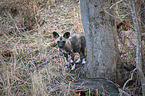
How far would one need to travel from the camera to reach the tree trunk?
3.08 metres

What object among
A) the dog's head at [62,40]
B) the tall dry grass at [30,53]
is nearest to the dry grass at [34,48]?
the tall dry grass at [30,53]

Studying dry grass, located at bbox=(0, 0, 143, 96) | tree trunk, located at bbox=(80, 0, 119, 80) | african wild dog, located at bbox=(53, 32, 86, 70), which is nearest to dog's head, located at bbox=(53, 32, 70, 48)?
african wild dog, located at bbox=(53, 32, 86, 70)

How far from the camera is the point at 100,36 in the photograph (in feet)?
10.3

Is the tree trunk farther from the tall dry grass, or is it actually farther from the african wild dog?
the african wild dog

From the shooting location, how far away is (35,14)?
6656 millimetres

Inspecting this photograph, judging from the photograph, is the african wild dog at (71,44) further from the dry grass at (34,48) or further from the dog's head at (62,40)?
the dry grass at (34,48)

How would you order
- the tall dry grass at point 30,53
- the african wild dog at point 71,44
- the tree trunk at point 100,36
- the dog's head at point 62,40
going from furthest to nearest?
1. the african wild dog at point 71,44
2. the dog's head at point 62,40
3. the tall dry grass at point 30,53
4. the tree trunk at point 100,36

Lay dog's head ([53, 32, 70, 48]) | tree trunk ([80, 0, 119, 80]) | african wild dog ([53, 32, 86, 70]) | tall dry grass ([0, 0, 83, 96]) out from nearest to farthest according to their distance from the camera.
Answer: tree trunk ([80, 0, 119, 80]) → tall dry grass ([0, 0, 83, 96]) → dog's head ([53, 32, 70, 48]) → african wild dog ([53, 32, 86, 70])

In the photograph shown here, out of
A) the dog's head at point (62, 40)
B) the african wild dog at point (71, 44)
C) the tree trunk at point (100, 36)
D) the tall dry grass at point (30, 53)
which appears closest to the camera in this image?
the tree trunk at point (100, 36)

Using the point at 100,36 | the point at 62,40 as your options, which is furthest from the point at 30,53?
the point at 100,36

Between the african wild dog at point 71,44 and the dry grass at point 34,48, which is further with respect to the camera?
the african wild dog at point 71,44

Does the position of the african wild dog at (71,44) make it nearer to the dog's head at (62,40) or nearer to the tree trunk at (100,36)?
the dog's head at (62,40)

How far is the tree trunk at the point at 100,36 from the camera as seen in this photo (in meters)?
3.08

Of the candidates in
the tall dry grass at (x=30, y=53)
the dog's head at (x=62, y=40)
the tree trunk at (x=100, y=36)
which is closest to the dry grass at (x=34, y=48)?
the tall dry grass at (x=30, y=53)
